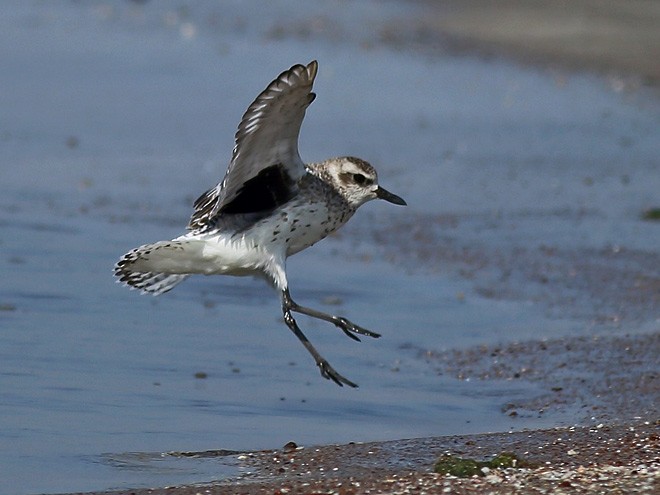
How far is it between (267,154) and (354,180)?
584 mm

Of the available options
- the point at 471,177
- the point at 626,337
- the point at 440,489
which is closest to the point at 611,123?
the point at 471,177

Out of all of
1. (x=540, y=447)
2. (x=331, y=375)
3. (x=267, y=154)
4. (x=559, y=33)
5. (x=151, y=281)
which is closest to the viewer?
(x=540, y=447)

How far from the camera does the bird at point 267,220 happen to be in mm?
6133

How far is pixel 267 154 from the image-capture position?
5.98 m

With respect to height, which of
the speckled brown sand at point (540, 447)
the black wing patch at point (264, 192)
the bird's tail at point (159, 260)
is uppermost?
the black wing patch at point (264, 192)

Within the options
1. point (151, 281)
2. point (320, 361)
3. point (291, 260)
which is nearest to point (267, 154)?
point (320, 361)

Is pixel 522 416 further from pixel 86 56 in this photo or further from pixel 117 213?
pixel 86 56

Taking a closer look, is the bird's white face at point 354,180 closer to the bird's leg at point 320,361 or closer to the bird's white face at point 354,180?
the bird's white face at point 354,180

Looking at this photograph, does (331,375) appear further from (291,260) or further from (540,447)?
(291,260)

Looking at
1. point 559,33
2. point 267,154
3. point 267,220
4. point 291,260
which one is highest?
point 559,33

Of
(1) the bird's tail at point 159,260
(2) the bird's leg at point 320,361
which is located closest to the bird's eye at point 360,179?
(2) the bird's leg at point 320,361

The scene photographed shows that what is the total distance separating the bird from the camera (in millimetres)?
6133

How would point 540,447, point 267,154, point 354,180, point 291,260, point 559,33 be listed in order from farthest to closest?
1. point 559,33
2. point 291,260
3. point 354,180
4. point 267,154
5. point 540,447

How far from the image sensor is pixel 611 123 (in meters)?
12.9
